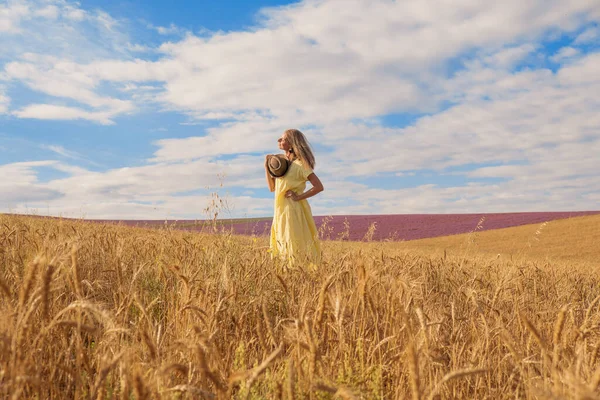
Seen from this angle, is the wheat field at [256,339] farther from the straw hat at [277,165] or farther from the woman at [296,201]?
the straw hat at [277,165]

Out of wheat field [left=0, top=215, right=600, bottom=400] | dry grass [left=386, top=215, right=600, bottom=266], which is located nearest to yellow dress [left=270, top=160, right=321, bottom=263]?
wheat field [left=0, top=215, right=600, bottom=400]

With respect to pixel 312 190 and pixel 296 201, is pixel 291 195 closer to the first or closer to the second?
pixel 296 201

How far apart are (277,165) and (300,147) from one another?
1.33 feet

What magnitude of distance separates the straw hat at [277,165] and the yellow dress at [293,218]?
6cm

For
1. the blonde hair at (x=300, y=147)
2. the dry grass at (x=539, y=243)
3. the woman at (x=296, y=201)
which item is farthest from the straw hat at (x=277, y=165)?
the dry grass at (x=539, y=243)

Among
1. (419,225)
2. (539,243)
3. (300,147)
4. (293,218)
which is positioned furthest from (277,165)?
(419,225)

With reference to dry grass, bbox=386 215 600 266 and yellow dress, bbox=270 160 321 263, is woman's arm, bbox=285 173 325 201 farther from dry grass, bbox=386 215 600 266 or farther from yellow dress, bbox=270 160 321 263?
dry grass, bbox=386 215 600 266

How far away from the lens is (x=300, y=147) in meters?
5.91

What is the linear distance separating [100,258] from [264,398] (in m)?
2.76

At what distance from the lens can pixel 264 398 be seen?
179 cm

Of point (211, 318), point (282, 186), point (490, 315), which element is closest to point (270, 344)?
point (211, 318)

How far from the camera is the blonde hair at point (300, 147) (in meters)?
5.90

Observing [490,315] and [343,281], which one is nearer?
[490,315]

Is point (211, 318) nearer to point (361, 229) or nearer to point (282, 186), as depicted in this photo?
point (282, 186)
